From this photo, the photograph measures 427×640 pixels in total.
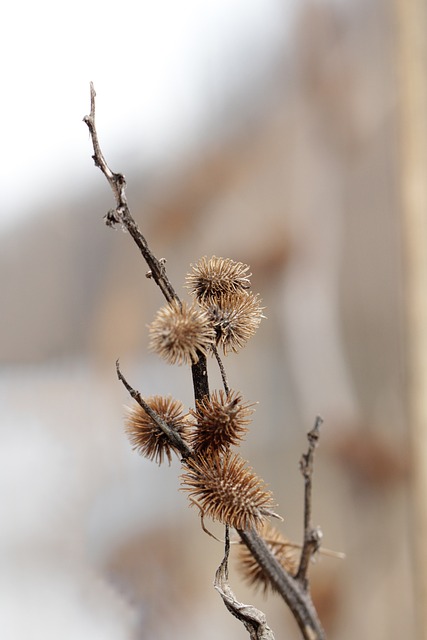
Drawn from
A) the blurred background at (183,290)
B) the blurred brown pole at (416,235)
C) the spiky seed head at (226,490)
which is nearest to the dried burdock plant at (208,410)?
the spiky seed head at (226,490)

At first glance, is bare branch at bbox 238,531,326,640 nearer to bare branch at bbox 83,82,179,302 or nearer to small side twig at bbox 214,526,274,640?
small side twig at bbox 214,526,274,640

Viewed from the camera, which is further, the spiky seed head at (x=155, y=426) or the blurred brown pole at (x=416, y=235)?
the blurred brown pole at (x=416, y=235)

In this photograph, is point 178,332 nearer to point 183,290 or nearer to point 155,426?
point 155,426

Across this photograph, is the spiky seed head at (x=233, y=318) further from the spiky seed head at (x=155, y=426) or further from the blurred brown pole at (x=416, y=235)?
the blurred brown pole at (x=416, y=235)

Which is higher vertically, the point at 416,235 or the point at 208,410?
the point at 416,235

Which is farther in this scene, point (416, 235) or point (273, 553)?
point (416, 235)

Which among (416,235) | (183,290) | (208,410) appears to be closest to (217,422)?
(208,410)

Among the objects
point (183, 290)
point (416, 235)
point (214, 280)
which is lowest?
point (214, 280)

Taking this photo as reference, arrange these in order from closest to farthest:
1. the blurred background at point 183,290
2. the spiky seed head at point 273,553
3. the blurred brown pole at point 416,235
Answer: the spiky seed head at point 273,553
the blurred background at point 183,290
the blurred brown pole at point 416,235
